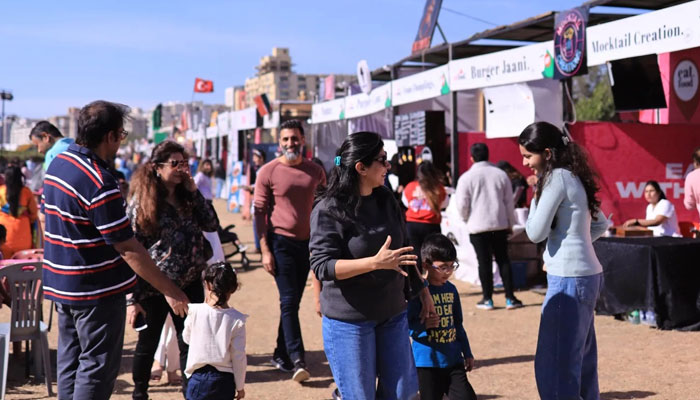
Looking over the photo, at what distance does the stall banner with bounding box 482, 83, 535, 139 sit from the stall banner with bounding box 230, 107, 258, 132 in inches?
650

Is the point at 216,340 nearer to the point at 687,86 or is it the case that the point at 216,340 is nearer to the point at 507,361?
the point at 507,361

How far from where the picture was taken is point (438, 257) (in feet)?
13.9

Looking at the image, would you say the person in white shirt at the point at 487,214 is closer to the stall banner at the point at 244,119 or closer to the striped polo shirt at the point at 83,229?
the striped polo shirt at the point at 83,229

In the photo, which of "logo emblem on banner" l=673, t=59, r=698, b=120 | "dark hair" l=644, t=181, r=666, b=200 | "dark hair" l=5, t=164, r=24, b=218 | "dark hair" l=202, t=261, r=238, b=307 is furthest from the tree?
"dark hair" l=202, t=261, r=238, b=307

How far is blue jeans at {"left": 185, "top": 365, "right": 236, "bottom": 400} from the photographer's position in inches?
168

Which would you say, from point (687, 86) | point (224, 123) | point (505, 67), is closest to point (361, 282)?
point (505, 67)

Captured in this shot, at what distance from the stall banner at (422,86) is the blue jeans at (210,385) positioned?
27.5 feet

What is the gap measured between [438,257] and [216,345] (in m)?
1.30

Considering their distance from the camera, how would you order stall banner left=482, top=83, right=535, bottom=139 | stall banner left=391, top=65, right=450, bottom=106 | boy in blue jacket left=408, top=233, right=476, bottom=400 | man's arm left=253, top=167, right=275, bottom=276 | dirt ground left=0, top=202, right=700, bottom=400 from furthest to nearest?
stall banner left=391, top=65, right=450, bottom=106
stall banner left=482, top=83, right=535, bottom=139
man's arm left=253, top=167, right=275, bottom=276
dirt ground left=0, top=202, right=700, bottom=400
boy in blue jacket left=408, top=233, right=476, bottom=400

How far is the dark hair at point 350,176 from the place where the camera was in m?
3.36

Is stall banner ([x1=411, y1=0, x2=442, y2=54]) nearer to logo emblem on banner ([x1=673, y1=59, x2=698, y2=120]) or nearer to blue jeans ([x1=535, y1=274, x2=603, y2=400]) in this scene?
logo emblem on banner ([x1=673, y1=59, x2=698, y2=120])

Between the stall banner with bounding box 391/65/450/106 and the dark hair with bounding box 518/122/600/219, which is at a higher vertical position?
the stall banner with bounding box 391/65/450/106

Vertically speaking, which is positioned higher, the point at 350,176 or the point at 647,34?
the point at 647,34

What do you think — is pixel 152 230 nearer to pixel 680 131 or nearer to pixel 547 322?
pixel 547 322
